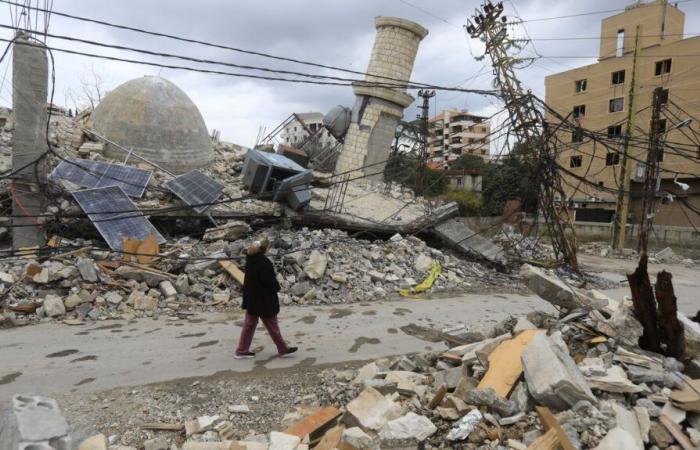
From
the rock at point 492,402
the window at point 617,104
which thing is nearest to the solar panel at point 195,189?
the rock at point 492,402

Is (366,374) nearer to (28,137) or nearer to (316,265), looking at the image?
(316,265)

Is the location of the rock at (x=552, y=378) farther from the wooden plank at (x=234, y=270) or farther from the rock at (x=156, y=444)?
the wooden plank at (x=234, y=270)

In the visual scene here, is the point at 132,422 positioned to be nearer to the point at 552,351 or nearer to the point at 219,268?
the point at 552,351

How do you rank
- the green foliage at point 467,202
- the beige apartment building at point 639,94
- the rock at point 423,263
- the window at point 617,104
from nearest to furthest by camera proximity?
the rock at point 423,263
the beige apartment building at point 639,94
the window at point 617,104
the green foliage at point 467,202

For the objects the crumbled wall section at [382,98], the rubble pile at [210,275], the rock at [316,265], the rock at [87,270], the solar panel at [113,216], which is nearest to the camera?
the rubble pile at [210,275]

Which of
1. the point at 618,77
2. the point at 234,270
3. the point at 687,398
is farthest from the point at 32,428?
the point at 618,77

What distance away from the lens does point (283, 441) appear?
3459 millimetres

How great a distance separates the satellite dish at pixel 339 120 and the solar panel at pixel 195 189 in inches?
406

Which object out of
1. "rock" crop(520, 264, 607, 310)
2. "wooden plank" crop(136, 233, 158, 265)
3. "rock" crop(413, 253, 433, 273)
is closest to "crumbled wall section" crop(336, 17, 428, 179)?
"rock" crop(413, 253, 433, 273)

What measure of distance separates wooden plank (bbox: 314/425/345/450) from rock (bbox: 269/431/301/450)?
19 centimetres

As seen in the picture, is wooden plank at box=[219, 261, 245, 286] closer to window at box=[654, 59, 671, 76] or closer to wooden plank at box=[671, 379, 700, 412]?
wooden plank at box=[671, 379, 700, 412]

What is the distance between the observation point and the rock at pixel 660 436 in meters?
3.29

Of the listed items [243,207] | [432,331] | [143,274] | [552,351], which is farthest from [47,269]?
[552,351]

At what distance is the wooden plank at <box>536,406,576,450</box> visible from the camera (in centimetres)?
301
